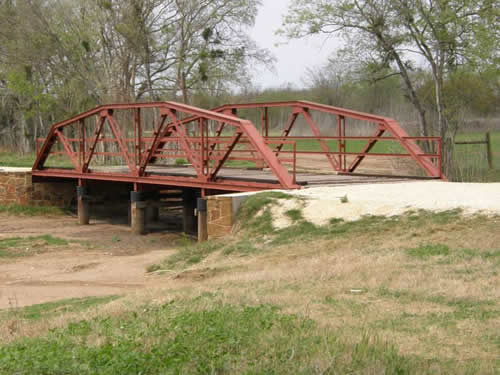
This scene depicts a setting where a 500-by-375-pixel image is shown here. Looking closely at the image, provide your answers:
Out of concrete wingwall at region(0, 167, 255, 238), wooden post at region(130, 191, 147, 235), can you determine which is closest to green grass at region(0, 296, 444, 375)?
wooden post at region(130, 191, 147, 235)

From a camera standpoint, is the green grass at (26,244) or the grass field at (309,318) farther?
the green grass at (26,244)

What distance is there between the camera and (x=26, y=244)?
17.1m

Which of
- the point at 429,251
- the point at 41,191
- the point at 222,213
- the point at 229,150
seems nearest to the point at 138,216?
the point at 229,150

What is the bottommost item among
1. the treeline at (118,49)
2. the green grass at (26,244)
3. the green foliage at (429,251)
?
the green grass at (26,244)

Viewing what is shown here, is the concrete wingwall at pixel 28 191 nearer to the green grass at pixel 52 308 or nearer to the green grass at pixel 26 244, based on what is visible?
the green grass at pixel 26 244

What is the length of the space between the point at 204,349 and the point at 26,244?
12752 millimetres

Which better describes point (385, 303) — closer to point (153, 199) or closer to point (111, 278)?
point (111, 278)

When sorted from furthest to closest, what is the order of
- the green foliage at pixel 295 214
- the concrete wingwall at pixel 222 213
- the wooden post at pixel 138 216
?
the wooden post at pixel 138 216 → the concrete wingwall at pixel 222 213 → the green foliage at pixel 295 214

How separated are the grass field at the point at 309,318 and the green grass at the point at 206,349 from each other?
0.04 ft

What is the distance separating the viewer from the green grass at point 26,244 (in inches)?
629

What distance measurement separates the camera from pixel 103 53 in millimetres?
36000

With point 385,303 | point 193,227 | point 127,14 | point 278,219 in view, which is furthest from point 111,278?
point 127,14

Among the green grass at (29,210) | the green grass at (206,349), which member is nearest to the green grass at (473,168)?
the green grass at (29,210)

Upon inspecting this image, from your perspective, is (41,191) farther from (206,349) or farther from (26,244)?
(206,349)
